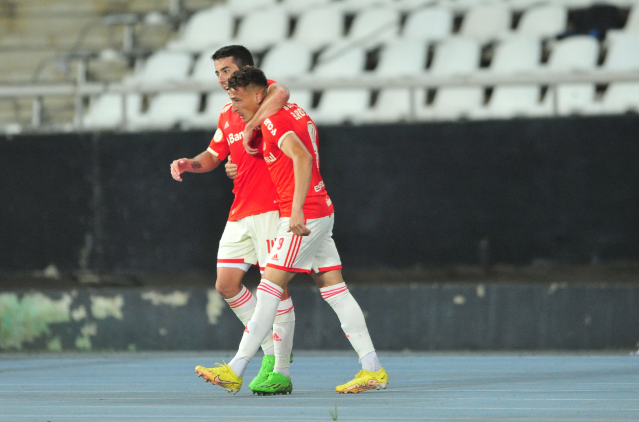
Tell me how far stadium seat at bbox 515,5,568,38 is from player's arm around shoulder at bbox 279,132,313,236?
23.2 ft

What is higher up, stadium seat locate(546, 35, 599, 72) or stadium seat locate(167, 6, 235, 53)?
stadium seat locate(167, 6, 235, 53)

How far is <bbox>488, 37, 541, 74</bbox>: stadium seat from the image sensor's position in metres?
10.8

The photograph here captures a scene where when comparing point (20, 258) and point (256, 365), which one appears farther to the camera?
point (20, 258)

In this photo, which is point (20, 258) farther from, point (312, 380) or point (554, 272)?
point (554, 272)

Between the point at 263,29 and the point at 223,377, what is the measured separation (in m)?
8.40

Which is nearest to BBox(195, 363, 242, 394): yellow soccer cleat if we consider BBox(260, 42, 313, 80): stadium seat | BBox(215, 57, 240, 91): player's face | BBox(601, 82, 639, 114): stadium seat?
BBox(215, 57, 240, 91): player's face

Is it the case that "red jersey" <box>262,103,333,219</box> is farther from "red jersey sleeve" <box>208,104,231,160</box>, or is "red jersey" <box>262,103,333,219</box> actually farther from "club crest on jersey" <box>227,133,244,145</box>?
"red jersey sleeve" <box>208,104,231,160</box>

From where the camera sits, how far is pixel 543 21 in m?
11.7

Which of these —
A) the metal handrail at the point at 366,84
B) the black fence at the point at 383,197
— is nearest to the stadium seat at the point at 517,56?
the metal handrail at the point at 366,84

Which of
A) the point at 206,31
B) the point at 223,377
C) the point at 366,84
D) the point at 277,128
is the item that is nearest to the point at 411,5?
the point at 206,31

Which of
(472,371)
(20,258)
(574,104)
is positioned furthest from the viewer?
(574,104)

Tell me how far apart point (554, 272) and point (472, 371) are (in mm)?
1634

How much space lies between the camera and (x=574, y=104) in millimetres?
9188

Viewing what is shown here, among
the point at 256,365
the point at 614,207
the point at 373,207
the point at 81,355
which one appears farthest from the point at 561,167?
the point at 81,355
